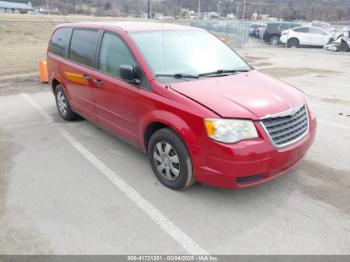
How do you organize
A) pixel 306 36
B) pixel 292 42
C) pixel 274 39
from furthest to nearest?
1. pixel 274 39
2. pixel 292 42
3. pixel 306 36

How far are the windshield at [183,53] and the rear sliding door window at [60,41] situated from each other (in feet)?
6.75

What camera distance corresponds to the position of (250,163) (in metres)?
3.09

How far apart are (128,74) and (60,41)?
9.19 feet

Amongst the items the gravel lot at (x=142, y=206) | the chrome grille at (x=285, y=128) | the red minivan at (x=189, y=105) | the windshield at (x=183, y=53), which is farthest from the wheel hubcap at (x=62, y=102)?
the chrome grille at (x=285, y=128)

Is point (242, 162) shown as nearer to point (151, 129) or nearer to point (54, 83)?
point (151, 129)

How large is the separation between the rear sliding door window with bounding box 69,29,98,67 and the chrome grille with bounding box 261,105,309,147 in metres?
2.71

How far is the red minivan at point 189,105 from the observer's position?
10.3 ft

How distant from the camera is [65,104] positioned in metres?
5.98

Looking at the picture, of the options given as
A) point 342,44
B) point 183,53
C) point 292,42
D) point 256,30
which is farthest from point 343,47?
point 183,53

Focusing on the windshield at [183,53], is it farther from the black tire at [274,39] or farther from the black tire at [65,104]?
the black tire at [274,39]

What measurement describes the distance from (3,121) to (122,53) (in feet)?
11.1

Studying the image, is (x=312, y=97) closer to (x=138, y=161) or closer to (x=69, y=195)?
(x=138, y=161)

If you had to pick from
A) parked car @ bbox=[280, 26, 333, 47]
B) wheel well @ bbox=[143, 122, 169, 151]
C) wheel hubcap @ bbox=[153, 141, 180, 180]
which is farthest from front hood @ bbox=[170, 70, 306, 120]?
parked car @ bbox=[280, 26, 333, 47]

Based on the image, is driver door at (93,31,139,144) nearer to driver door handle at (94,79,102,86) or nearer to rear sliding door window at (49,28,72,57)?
driver door handle at (94,79,102,86)
